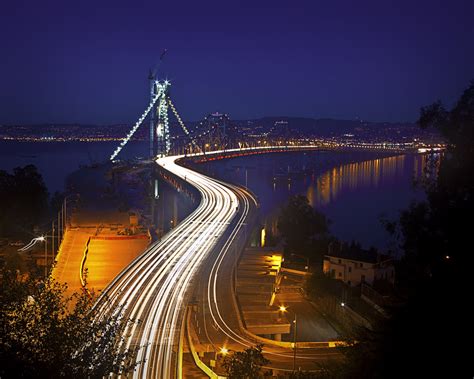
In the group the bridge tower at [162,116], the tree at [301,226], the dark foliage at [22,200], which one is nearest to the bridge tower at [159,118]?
the bridge tower at [162,116]

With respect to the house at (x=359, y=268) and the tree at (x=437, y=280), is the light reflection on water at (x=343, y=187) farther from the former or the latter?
the tree at (x=437, y=280)

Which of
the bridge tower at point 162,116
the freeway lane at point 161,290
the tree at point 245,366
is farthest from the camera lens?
the bridge tower at point 162,116

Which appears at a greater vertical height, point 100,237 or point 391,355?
point 391,355

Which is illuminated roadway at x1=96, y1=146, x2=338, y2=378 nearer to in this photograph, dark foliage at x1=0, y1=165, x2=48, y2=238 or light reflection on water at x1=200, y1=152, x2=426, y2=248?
light reflection on water at x1=200, y1=152, x2=426, y2=248

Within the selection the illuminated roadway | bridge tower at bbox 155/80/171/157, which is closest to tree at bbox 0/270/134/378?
the illuminated roadway

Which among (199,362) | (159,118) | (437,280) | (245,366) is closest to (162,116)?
(159,118)

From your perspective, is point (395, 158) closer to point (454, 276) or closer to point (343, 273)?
point (343, 273)

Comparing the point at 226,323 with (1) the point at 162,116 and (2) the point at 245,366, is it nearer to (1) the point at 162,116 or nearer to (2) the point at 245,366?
(2) the point at 245,366

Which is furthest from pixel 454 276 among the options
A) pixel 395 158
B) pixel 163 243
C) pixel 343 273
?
pixel 395 158
